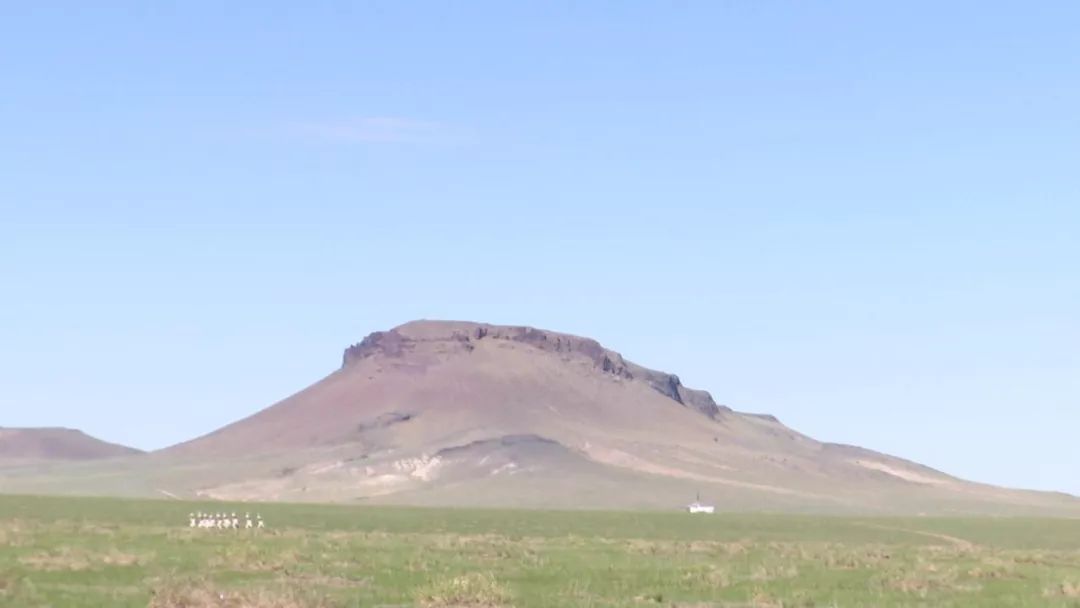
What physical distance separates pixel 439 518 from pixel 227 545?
48.1 meters

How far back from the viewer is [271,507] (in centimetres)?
11544

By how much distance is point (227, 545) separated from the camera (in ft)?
177

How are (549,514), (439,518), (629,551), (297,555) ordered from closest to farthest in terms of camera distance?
(297,555) < (629,551) < (439,518) < (549,514)

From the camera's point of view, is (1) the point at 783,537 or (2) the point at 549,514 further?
(2) the point at 549,514

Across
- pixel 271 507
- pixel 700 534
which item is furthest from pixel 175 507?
pixel 700 534

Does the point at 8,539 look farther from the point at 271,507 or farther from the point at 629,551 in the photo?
the point at 271,507

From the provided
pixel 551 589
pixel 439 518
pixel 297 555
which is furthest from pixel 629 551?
pixel 439 518

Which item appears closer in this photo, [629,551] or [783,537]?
[629,551]

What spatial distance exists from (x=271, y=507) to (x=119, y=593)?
7880 cm

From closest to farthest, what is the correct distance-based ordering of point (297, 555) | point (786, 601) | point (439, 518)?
point (786, 601), point (297, 555), point (439, 518)

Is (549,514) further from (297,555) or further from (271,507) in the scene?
(297,555)

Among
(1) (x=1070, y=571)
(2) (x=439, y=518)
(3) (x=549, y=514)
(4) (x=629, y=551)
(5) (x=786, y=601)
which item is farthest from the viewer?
(3) (x=549, y=514)

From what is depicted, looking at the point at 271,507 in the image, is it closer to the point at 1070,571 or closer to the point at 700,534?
the point at 700,534

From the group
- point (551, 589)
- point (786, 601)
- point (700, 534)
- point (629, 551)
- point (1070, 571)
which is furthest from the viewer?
point (700, 534)
